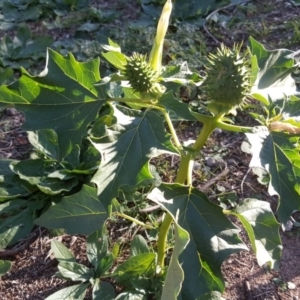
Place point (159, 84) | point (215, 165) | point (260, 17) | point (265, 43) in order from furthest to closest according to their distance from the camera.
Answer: point (260, 17)
point (265, 43)
point (215, 165)
point (159, 84)

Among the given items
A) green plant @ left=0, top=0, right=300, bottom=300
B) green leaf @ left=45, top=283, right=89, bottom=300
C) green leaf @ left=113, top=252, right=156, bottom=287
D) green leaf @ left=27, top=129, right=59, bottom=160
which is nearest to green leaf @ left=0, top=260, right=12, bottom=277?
green leaf @ left=45, top=283, right=89, bottom=300

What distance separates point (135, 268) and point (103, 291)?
16cm

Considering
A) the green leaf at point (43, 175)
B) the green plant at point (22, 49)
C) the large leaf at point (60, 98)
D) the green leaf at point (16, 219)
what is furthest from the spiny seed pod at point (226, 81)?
the green plant at point (22, 49)

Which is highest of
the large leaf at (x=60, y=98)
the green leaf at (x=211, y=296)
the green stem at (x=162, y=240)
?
the large leaf at (x=60, y=98)

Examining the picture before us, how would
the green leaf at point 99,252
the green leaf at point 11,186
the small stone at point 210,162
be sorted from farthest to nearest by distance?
the small stone at point 210,162 → the green leaf at point 11,186 → the green leaf at point 99,252

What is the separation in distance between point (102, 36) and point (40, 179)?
1501 millimetres

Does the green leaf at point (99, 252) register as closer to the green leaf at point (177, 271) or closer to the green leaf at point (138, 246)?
the green leaf at point (138, 246)

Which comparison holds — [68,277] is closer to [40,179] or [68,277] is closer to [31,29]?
[40,179]

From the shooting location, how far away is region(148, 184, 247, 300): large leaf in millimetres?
1571

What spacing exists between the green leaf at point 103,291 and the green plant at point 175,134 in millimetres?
285

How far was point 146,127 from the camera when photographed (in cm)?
153

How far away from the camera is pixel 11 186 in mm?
2439

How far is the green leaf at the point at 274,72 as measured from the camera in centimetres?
172

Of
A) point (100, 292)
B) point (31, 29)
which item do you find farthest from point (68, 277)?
point (31, 29)
